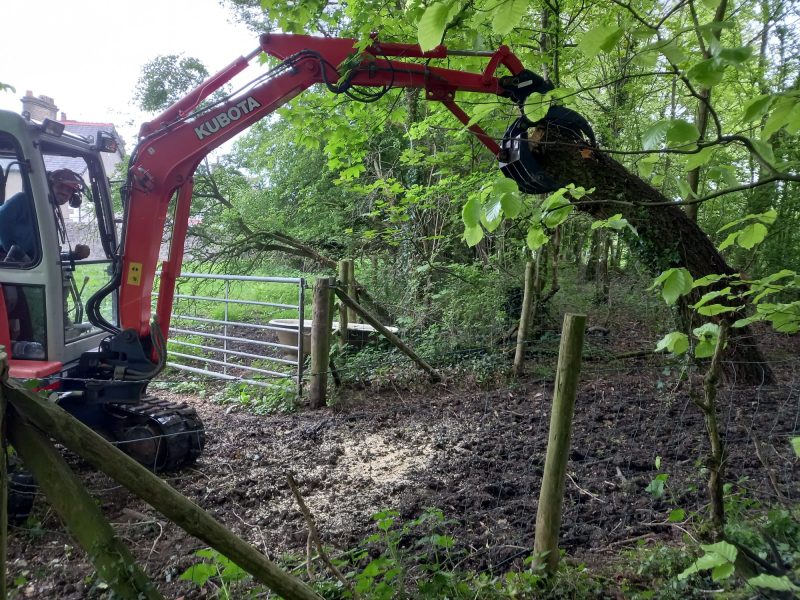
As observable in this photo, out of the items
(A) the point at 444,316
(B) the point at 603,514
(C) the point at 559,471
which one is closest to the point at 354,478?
(B) the point at 603,514

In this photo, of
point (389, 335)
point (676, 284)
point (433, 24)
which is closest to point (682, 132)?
point (676, 284)

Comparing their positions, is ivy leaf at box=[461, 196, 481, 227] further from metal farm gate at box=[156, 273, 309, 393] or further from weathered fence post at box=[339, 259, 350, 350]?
weathered fence post at box=[339, 259, 350, 350]

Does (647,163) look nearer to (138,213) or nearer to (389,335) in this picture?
(138,213)

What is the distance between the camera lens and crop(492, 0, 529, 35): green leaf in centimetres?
158

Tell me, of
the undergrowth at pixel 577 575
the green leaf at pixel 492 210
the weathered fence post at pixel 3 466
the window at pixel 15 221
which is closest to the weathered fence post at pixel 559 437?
the undergrowth at pixel 577 575

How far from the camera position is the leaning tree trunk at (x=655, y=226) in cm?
519

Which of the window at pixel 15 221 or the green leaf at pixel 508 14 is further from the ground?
the green leaf at pixel 508 14

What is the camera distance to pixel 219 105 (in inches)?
171

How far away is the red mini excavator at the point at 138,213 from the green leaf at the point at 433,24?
2.59 meters

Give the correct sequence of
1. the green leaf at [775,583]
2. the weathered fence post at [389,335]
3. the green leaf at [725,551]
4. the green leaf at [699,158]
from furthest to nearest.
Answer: the weathered fence post at [389,335], the green leaf at [699,158], the green leaf at [725,551], the green leaf at [775,583]

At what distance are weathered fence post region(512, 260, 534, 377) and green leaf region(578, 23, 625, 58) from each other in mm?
4295

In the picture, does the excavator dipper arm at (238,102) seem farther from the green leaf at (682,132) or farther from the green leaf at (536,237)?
the green leaf at (682,132)

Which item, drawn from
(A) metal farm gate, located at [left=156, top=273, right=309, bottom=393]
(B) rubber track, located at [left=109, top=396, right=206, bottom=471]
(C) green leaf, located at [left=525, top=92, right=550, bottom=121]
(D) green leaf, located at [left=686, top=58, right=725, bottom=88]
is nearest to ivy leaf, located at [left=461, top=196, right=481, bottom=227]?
(C) green leaf, located at [left=525, top=92, right=550, bottom=121]

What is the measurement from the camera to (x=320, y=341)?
612 centimetres
